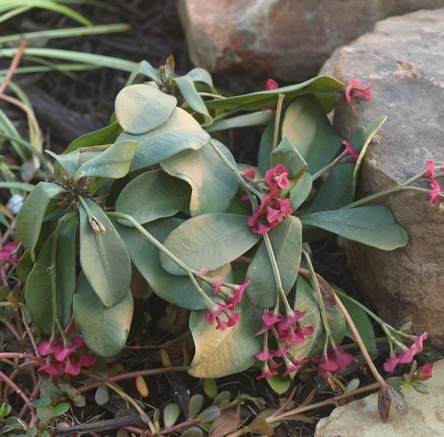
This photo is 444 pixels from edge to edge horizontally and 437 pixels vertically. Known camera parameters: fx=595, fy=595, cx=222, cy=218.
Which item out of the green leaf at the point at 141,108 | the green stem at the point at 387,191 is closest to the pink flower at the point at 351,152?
the green stem at the point at 387,191

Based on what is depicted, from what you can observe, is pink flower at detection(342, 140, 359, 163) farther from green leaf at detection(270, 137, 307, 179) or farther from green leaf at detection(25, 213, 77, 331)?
green leaf at detection(25, 213, 77, 331)

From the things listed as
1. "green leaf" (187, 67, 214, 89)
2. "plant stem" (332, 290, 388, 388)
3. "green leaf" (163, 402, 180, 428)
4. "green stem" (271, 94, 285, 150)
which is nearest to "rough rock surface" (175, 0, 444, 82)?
"green leaf" (187, 67, 214, 89)

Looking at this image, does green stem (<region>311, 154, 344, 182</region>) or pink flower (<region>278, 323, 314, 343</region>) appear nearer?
pink flower (<region>278, 323, 314, 343</region>)

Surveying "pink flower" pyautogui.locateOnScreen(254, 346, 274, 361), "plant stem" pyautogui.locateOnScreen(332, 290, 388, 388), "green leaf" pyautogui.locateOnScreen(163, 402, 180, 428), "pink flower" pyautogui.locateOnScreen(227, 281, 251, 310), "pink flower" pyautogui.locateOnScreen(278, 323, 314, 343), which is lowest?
"green leaf" pyautogui.locateOnScreen(163, 402, 180, 428)

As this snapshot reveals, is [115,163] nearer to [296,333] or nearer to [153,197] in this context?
[153,197]

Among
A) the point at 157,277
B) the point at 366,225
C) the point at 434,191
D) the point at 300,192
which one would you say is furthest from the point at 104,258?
the point at 434,191

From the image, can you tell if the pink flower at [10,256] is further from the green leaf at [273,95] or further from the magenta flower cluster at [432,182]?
the magenta flower cluster at [432,182]

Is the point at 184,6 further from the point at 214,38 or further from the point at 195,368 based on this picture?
the point at 195,368
